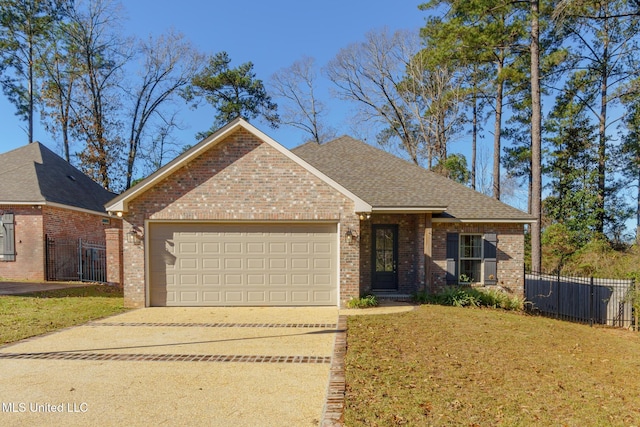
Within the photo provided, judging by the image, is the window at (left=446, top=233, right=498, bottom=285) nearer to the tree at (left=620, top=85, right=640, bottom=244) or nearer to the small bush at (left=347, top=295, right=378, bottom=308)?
the small bush at (left=347, top=295, right=378, bottom=308)

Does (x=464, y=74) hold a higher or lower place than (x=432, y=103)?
higher

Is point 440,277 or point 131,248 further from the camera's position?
point 440,277

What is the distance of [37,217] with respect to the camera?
47.3 feet

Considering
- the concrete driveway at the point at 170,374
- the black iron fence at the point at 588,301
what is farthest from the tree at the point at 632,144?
the concrete driveway at the point at 170,374

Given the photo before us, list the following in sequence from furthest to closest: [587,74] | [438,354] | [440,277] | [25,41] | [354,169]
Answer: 1. [25,41]
2. [587,74]
3. [354,169]
4. [440,277]
5. [438,354]

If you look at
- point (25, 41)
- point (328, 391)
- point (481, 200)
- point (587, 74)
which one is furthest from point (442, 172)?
point (25, 41)

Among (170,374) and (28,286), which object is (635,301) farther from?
(28,286)

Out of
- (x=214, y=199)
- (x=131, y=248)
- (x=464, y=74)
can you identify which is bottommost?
(x=131, y=248)

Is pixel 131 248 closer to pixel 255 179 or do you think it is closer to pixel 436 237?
pixel 255 179

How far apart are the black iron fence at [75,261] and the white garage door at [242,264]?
7.35 meters

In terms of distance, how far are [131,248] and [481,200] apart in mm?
11427

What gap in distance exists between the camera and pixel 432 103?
23969 mm

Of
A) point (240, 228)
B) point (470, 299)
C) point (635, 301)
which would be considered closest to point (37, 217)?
point (240, 228)

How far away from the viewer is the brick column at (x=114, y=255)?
11.3 m
